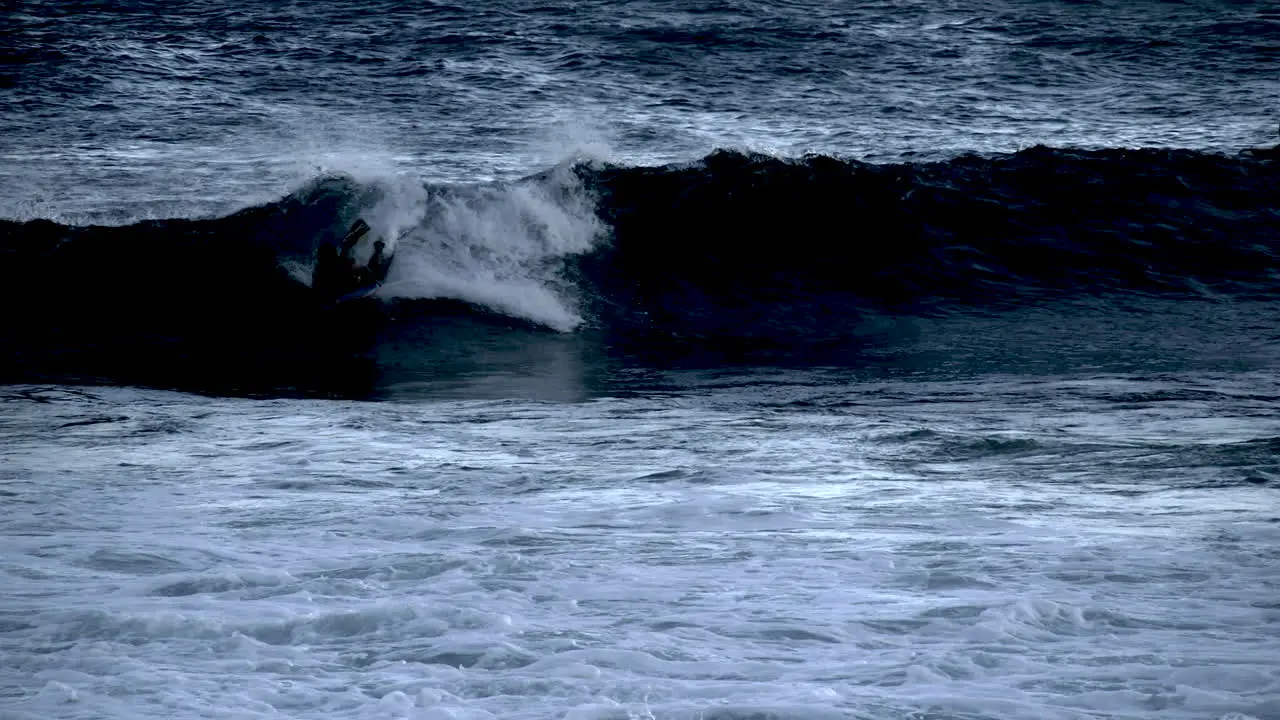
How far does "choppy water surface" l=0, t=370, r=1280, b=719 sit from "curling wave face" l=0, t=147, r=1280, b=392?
106 inches

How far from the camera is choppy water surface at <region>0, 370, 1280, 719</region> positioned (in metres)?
3.83

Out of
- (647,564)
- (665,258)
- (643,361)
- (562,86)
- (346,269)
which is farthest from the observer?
(562,86)

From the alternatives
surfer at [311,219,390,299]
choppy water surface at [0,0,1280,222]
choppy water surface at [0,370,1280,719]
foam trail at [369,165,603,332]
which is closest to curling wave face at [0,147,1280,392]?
foam trail at [369,165,603,332]

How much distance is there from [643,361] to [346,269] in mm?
3358

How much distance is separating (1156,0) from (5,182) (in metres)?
16.6

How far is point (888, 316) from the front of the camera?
10930 mm

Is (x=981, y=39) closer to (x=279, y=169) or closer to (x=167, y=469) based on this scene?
(x=279, y=169)

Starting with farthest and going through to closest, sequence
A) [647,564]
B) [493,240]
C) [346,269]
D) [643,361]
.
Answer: [493,240], [346,269], [643,361], [647,564]

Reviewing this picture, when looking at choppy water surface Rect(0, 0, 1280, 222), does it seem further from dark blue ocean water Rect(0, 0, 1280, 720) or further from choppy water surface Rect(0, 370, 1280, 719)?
choppy water surface Rect(0, 370, 1280, 719)

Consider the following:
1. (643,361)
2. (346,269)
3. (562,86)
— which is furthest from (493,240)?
(562,86)

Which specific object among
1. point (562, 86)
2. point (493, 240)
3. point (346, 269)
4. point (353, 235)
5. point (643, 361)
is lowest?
point (643, 361)

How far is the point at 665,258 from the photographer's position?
12.4m

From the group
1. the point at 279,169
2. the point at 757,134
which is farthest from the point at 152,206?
the point at 757,134

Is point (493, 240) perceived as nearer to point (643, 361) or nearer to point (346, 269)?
point (346, 269)
